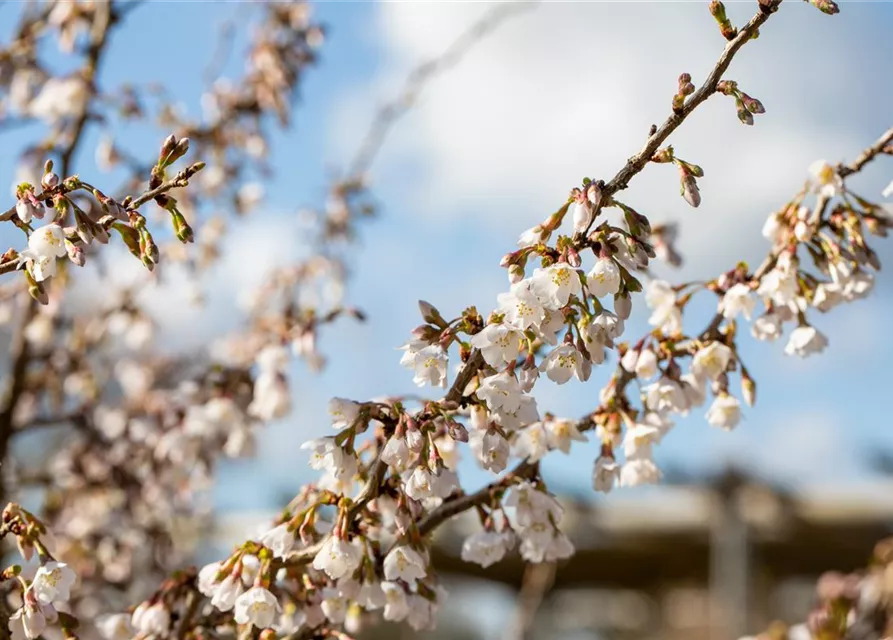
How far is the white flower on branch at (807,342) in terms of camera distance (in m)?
1.54

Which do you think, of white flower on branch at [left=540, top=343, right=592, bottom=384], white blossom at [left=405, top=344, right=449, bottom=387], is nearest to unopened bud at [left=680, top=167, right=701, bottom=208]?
white flower on branch at [left=540, top=343, right=592, bottom=384]

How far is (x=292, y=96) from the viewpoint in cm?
318

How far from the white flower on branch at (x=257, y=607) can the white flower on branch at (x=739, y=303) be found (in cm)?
77

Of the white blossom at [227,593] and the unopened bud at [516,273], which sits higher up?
the unopened bud at [516,273]

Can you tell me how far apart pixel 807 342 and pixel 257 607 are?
37.0 inches

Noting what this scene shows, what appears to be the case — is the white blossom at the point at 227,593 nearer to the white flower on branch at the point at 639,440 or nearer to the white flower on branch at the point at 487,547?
the white flower on branch at the point at 487,547

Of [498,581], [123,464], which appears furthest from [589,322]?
[498,581]

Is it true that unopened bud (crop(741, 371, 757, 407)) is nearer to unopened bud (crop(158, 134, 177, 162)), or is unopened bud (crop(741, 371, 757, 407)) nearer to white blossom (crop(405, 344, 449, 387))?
white blossom (crop(405, 344, 449, 387))

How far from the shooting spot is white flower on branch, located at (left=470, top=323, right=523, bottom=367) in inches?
43.1

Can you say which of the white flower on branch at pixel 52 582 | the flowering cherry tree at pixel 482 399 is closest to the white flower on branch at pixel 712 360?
the flowering cherry tree at pixel 482 399

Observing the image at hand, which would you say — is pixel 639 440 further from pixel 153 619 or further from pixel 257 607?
pixel 153 619

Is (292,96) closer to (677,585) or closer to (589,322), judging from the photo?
(589,322)

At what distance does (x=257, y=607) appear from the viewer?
1218 mm

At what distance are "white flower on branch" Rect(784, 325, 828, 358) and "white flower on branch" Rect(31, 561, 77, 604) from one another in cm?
113
